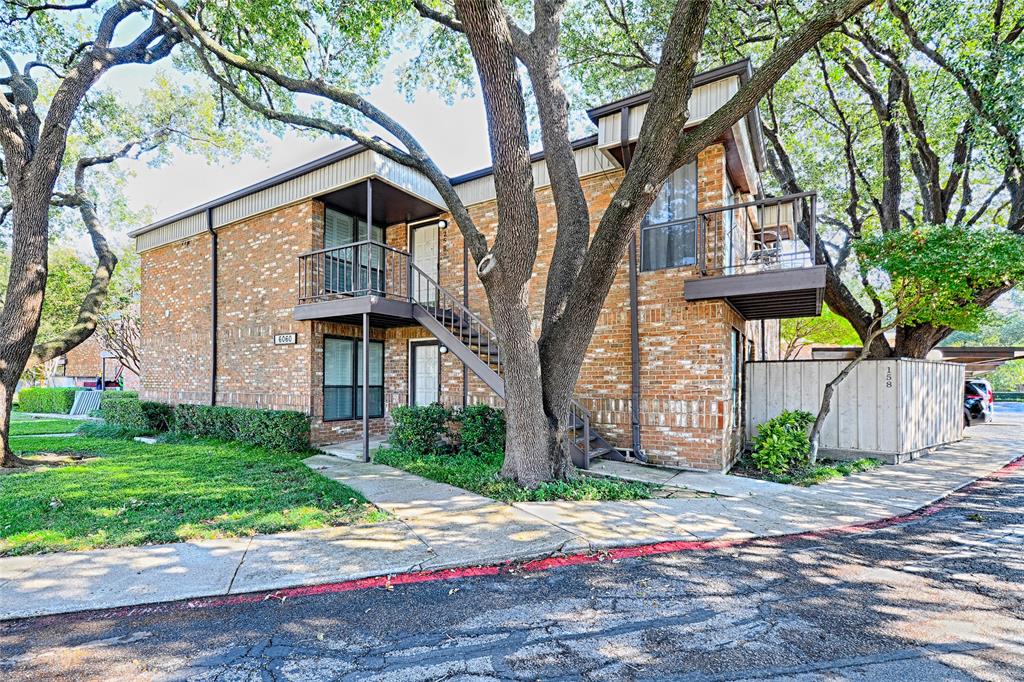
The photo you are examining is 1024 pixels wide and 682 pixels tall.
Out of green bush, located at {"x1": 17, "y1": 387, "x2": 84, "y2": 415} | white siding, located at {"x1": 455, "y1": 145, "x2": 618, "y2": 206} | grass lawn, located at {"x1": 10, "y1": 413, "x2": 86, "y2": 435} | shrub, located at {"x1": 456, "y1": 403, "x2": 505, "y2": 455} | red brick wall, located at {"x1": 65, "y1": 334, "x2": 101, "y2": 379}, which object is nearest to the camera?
shrub, located at {"x1": 456, "y1": 403, "x2": 505, "y2": 455}

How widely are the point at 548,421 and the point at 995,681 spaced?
14.8 feet

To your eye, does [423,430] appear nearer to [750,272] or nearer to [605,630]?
[605,630]

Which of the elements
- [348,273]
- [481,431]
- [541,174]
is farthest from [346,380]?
[541,174]

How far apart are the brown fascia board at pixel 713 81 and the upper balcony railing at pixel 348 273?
15.0 feet

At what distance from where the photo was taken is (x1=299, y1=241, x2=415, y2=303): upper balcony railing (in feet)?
32.8

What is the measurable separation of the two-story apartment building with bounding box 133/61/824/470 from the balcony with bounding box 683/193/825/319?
0.11 feet

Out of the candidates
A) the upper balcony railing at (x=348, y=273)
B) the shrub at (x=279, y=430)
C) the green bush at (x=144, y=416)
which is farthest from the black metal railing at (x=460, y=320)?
the green bush at (x=144, y=416)

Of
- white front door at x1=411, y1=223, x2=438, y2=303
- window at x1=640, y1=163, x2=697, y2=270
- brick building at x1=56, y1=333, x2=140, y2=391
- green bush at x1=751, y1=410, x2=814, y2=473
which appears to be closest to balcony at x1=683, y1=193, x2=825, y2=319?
window at x1=640, y1=163, x2=697, y2=270

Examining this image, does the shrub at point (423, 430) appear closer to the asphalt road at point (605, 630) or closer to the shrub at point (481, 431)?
the shrub at point (481, 431)

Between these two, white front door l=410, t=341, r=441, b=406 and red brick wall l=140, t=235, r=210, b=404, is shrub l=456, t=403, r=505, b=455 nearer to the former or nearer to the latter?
white front door l=410, t=341, r=441, b=406

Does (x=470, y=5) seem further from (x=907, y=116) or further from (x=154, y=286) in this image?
(x=154, y=286)

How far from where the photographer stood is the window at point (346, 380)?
34.3 ft

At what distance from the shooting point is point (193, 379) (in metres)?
12.6

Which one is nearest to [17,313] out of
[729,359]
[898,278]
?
[729,359]
